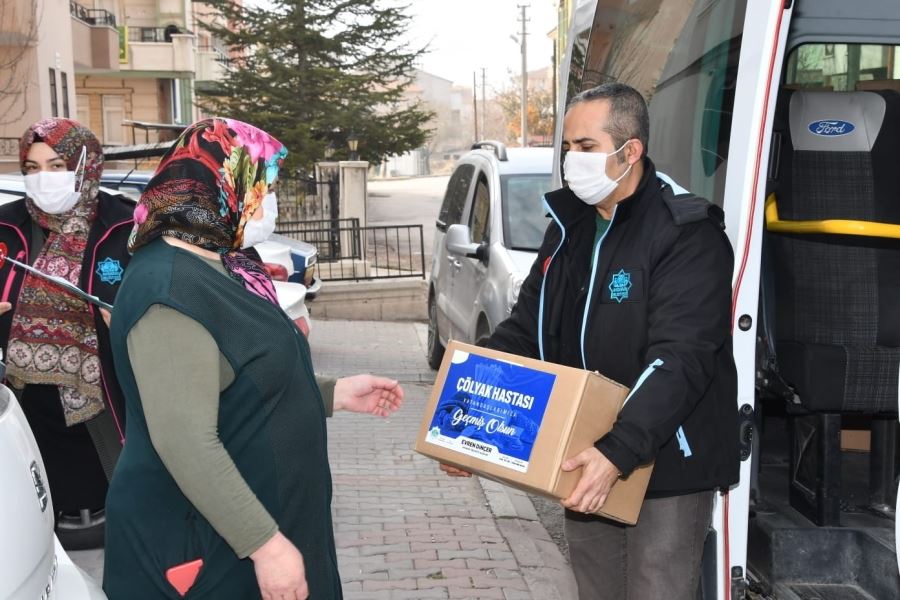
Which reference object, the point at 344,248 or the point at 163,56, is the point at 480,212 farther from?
the point at 163,56

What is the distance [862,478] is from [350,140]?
24.9 metres

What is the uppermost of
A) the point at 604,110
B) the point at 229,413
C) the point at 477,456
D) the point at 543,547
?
the point at 604,110

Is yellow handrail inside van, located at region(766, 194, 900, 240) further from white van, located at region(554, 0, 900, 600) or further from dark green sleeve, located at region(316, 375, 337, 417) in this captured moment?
dark green sleeve, located at region(316, 375, 337, 417)

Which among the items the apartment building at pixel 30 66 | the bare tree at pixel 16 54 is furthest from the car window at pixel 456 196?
the bare tree at pixel 16 54

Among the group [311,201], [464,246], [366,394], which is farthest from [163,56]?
[366,394]

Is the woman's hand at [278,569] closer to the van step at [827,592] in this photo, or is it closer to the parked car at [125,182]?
the van step at [827,592]

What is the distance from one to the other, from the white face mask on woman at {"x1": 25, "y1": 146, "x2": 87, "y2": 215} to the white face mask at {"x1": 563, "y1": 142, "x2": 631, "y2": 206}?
2.41m

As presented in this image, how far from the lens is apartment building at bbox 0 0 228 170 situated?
22.8 m

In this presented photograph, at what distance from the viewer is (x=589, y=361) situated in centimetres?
322

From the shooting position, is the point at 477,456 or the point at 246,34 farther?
the point at 246,34

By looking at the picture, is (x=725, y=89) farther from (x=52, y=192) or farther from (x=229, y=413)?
(x=52, y=192)

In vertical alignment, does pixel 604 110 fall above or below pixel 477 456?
above

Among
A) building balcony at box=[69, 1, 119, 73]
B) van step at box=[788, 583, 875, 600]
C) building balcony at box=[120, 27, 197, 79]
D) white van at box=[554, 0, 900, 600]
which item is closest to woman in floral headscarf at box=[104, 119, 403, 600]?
white van at box=[554, 0, 900, 600]

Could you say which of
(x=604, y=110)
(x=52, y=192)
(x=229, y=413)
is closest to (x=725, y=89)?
(x=604, y=110)
